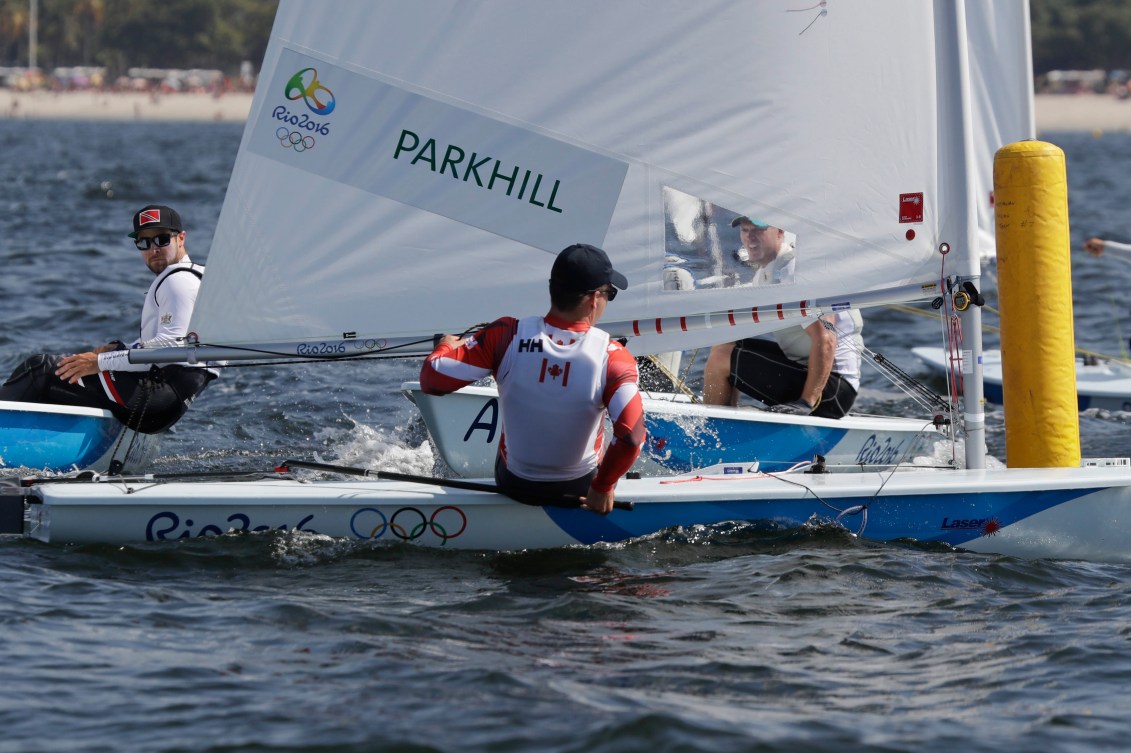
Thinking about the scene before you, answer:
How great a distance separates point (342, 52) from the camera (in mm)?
6055

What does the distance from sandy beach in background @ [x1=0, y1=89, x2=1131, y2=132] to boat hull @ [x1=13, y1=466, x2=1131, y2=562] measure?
7937 centimetres

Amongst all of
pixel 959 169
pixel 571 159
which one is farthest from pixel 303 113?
pixel 959 169

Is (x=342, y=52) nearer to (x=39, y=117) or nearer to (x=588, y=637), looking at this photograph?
(x=588, y=637)

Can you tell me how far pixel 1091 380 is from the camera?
35.4 feet

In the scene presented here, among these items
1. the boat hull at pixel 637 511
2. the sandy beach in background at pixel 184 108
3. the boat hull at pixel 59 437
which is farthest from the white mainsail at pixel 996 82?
the sandy beach in background at pixel 184 108

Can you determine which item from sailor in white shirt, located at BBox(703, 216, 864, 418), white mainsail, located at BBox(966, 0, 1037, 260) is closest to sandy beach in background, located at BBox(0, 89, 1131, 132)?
white mainsail, located at BBox(966, 0, 1037, 260)

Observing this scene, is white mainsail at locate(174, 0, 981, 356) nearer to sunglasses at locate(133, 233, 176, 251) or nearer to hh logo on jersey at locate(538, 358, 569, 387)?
hh logo on jersey at locate(538, 358, 569, 387)

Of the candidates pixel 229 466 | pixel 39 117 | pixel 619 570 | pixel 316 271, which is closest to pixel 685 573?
pixel 619 570

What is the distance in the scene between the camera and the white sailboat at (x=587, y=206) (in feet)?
19.4

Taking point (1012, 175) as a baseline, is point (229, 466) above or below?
below

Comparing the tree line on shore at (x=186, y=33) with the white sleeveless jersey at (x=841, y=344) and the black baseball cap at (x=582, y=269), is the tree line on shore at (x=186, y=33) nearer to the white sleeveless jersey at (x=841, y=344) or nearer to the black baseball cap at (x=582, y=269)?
the white sleeveless jersey at (x=841, y=344)

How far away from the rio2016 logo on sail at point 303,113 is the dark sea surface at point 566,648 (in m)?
1.59

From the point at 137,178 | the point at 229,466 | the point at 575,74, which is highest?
the point at 137,178

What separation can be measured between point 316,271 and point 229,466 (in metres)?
2.07
